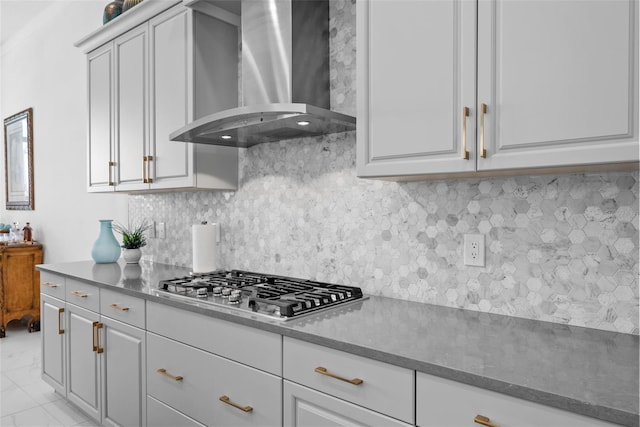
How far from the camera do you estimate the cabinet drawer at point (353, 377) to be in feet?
3.88

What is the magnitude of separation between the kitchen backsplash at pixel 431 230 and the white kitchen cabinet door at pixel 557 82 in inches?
12.6

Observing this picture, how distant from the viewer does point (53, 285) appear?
2.83 meters

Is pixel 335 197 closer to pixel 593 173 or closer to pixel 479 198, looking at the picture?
pixel 479 198

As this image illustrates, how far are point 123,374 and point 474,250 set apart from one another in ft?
6.01

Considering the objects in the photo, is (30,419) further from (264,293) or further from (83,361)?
(264,293)

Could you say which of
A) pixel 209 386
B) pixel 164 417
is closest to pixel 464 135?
pixel 209 386

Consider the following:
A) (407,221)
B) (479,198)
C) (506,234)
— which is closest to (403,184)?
(407,221)

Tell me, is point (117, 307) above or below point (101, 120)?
below

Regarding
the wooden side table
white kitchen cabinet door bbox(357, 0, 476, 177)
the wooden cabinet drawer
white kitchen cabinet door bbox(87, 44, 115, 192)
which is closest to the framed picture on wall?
the wooden side table

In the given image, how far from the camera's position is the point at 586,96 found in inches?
44.6

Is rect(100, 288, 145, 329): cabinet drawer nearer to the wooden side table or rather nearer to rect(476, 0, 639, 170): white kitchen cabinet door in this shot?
rect(476, 0, 639, 170): white kitchen cabinet door

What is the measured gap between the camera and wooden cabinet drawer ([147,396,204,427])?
1.86 metres

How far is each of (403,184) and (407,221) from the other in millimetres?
158

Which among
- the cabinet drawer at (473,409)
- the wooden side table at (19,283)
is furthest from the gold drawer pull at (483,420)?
the wooden side table at (19,283)
